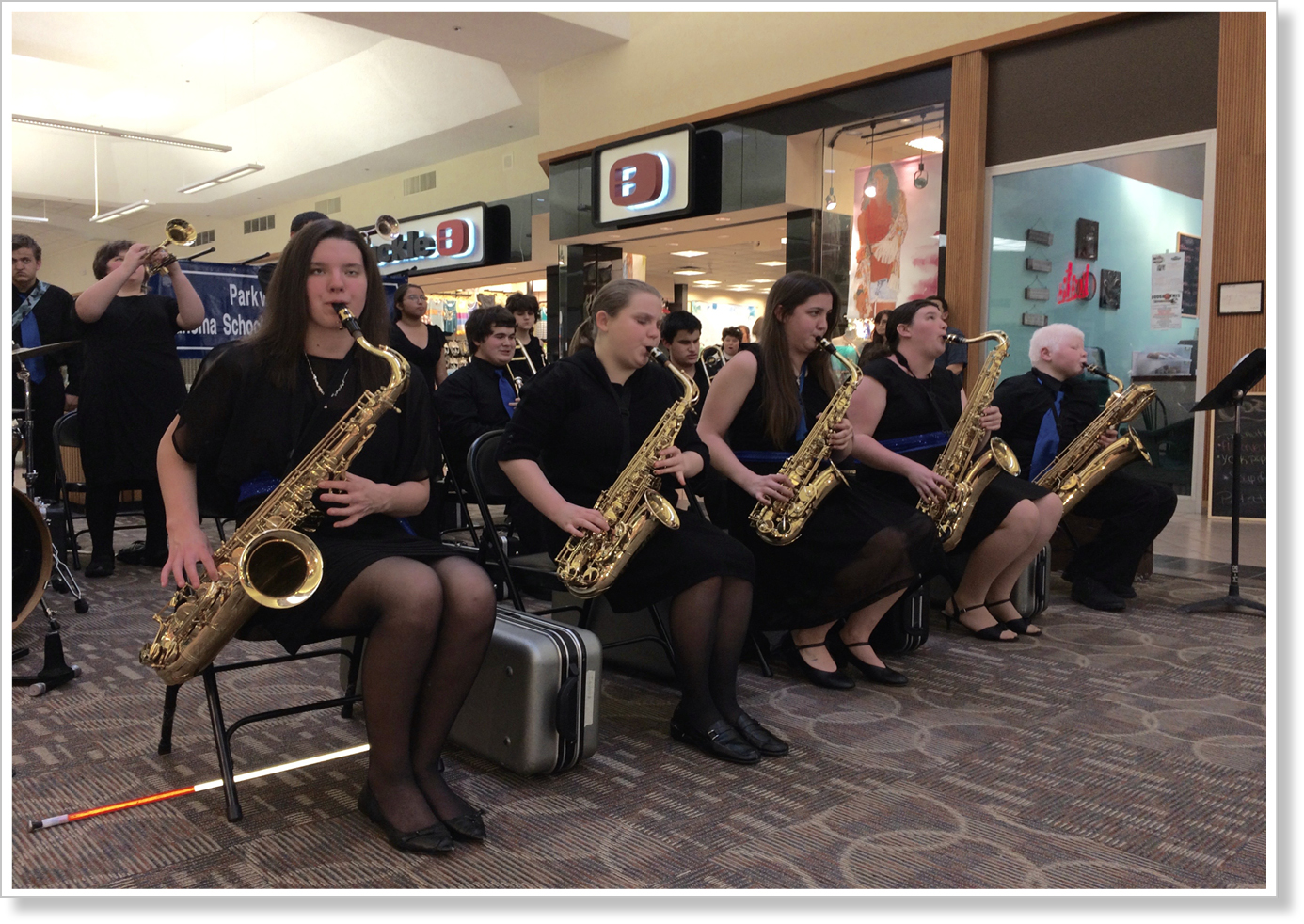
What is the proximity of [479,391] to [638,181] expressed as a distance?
5335 mm

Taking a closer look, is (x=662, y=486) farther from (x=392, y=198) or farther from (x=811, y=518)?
(x=392, y=198)

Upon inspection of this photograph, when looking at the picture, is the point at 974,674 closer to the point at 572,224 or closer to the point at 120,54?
the point at 572,224

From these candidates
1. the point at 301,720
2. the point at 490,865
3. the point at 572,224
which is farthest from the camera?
the point at 572,224

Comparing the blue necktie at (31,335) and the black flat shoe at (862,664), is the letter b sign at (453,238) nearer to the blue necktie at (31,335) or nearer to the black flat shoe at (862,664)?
the blue necktie at (31,335)

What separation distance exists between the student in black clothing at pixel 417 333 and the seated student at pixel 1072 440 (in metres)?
→ 3.02

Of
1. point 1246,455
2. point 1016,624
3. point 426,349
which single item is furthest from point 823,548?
point 1246,455

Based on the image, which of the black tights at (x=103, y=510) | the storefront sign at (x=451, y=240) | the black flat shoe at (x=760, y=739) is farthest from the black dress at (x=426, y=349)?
the storefront sign at (x=451, y=240)

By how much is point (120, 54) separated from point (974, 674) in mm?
15120

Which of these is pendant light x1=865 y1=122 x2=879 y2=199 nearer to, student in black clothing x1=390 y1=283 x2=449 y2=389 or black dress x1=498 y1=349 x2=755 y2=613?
student in black clothing x1=390 y1=283 x2=449 y2=389

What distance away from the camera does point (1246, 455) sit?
20.7 feet

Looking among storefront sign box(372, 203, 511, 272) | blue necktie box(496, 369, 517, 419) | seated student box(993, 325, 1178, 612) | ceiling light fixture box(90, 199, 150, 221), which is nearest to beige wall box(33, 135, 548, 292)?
storefront sign box(372, 203, 511, 272)

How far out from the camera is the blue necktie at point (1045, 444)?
14.4 feet

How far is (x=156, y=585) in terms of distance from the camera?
461 cm
